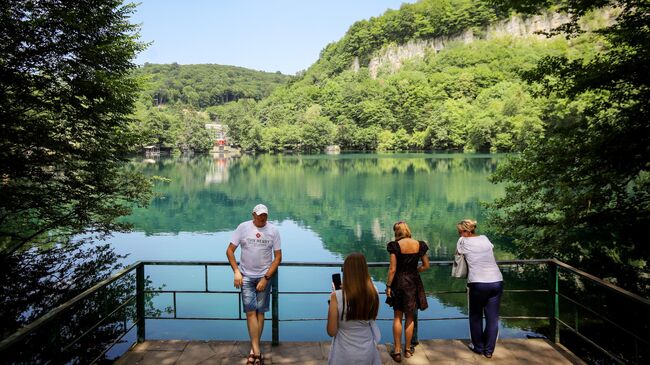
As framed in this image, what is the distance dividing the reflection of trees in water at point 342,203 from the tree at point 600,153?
9.71 m

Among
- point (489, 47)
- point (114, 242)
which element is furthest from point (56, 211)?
point (489, 47)

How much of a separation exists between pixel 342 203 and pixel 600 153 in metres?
28.4

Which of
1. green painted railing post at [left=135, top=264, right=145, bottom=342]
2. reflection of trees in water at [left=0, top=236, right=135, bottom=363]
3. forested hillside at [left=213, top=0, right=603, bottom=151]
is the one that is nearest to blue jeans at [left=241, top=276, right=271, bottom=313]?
green painted railing post at [left=135, top=264, right=145, bottom=342]

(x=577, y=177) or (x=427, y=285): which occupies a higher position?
(x=577, y=177)

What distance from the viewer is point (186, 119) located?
365 feet

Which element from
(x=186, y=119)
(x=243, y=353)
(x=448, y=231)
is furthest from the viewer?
(x=186, y=119)

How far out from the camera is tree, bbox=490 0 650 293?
20.3 ft

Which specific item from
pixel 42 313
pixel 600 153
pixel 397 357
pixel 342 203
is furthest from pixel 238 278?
pixel 342 203

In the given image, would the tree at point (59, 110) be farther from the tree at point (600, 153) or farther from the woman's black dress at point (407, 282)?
the tree at point (600, 153)

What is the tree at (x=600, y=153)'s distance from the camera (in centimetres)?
618

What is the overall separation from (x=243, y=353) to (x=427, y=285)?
11134 millimetres

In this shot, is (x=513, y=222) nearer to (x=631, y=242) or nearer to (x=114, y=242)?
(x=631, y=242)

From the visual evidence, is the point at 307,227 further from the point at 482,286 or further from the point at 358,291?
Answer: the point at 358,291

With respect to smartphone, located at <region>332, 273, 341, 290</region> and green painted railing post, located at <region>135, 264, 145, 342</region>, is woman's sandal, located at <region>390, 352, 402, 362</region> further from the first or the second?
green painted railing post, located at <region>135, 264, 145, 342</region>
